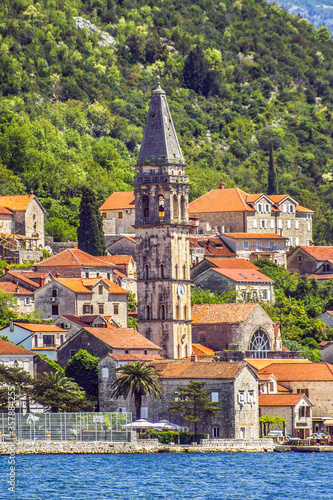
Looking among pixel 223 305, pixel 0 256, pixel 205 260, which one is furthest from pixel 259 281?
pixel 0 256

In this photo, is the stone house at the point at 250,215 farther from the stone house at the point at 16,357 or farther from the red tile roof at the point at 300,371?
the stone house at the point at 16,357

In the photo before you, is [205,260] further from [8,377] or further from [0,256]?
[8,377]

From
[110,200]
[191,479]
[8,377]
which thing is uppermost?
[110,200]

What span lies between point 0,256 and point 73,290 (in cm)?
1605

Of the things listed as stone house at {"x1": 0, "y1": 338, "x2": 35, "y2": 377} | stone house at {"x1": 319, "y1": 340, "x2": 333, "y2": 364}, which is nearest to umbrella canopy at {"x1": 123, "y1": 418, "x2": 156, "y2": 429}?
stone house at {"x1": 0, "y1": 338, "x2": 35, "y2": 377}

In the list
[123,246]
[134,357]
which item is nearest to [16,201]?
[123,246]

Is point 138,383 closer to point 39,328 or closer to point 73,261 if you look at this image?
point 39,328

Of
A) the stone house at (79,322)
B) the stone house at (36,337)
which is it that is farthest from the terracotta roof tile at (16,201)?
the stone house at (36,337)

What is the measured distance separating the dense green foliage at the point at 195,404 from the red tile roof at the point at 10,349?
1063 centimetres

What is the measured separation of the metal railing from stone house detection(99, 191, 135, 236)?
5492 centimetres

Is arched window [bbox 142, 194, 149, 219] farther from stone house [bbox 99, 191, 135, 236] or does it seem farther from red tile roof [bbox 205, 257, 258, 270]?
stone house [bbox 99, 191, 135, 236]

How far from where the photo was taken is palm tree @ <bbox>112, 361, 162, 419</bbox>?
305 ft

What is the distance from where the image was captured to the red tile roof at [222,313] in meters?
110

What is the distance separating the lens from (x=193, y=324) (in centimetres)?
11056
